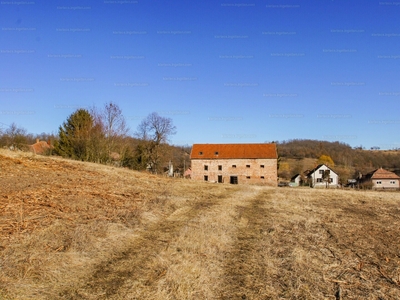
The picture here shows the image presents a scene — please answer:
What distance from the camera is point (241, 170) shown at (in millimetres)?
48219

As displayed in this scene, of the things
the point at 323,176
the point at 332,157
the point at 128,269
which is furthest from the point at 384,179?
the point at 128,269

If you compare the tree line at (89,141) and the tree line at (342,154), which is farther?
the tree line at (342,154)

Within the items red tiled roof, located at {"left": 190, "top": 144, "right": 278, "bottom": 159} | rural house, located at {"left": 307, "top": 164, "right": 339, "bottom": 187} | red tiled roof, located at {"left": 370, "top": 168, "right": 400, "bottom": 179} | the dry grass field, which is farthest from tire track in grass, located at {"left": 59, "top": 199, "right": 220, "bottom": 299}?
red tiled roof, located at {"left": 370, "top": 168, "right": 400, "bottom": 179}

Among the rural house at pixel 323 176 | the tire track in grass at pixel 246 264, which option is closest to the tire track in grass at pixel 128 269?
the tire track in grass at pixel 246 264

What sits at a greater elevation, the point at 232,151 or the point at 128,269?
the point at 232,151

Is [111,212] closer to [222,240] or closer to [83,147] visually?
[222,240]

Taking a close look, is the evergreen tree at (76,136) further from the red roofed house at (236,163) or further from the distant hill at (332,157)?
the distant hill at (332,157)

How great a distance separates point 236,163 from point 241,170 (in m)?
1.38

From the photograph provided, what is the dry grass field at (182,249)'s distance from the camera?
14.1ft

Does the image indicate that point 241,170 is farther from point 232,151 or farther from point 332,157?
point 332,157

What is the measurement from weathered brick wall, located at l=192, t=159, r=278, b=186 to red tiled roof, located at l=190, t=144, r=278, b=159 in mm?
663

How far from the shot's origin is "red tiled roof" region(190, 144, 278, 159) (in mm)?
48188

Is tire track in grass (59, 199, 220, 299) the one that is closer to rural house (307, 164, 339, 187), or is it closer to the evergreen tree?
the evergreen tree

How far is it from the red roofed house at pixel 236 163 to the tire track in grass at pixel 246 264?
39480 millimetres
